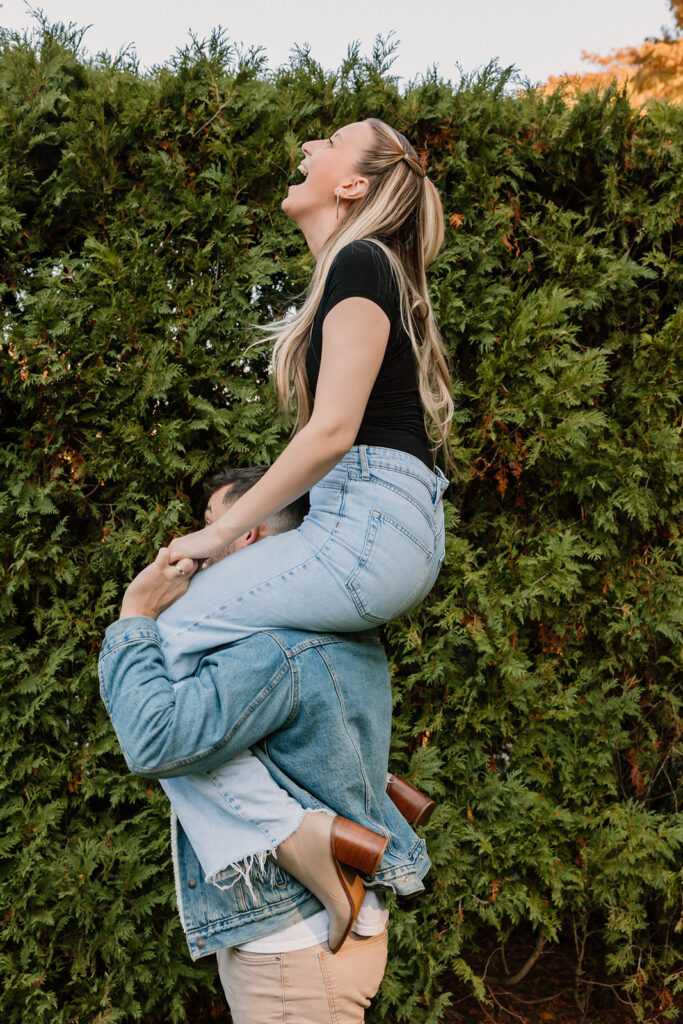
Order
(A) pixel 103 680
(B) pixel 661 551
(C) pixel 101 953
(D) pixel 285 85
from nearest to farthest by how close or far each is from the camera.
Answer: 1. (A) pixel 103 680
2. (C) pixel 101 953
3. (D) pixel 285 85
4. (B) pixel 661 551

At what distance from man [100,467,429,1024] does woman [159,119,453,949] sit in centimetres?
6

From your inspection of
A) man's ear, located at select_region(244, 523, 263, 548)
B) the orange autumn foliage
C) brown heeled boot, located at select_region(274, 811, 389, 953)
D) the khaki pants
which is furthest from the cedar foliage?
the orange autumn foliage

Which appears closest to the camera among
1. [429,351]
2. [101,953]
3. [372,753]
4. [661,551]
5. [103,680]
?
[103,680]

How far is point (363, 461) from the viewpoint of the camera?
1732mm

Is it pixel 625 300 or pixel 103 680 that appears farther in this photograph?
pixel 625 300

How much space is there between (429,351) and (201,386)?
1.43 meters

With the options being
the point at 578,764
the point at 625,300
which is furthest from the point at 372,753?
the point at 625,300

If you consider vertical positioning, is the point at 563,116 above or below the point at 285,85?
below

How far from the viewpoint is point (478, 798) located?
3287 millimetres

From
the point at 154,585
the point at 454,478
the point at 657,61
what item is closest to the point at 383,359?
the point at 154,585

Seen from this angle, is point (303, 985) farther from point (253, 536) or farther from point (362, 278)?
point (362, 278)

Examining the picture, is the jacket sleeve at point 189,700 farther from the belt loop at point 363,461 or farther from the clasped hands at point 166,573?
the belt loop at point 363,461

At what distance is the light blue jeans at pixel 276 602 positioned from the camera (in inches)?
62.4

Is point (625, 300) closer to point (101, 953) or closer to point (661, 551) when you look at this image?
point (661, 551)
